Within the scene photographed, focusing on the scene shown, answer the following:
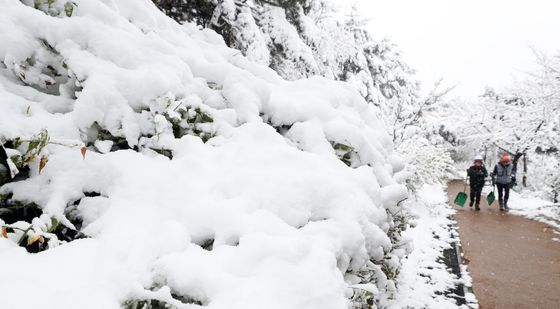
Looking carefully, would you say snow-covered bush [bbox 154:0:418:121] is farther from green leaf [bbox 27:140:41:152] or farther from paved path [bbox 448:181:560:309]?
green leaf [bbox 27:140:41:152]

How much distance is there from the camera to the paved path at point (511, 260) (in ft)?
15.3

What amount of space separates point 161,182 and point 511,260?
6298mm

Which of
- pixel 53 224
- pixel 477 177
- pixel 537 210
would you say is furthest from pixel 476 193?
pixel 53 224

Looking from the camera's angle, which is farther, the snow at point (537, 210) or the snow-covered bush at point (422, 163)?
the snow at point (537, 210)

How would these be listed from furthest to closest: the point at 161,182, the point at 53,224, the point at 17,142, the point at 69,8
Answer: the point at 69,8
the point at 161,182
the point at 17,142
the point at 53,224

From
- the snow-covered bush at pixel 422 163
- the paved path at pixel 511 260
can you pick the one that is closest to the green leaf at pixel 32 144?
the paved path at pixel 511 260

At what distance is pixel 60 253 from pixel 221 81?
5.53ft

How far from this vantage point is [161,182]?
1.89 metres

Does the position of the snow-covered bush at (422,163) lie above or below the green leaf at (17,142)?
below

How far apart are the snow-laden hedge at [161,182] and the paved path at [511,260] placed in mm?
2976

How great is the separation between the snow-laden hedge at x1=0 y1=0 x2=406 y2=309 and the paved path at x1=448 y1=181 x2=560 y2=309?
9.76 ft

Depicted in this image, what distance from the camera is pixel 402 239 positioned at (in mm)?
3732

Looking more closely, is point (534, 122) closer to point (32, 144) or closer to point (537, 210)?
point (537, 210)

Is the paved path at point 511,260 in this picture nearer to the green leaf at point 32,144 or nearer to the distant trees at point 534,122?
the distant trees at point 534,122
